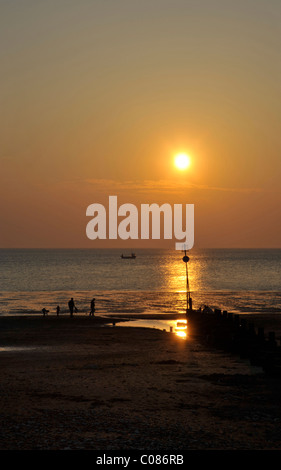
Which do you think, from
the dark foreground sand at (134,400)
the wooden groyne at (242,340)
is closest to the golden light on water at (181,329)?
the wooden groyne at (242,340)

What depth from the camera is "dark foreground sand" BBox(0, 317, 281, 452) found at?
1351 cm

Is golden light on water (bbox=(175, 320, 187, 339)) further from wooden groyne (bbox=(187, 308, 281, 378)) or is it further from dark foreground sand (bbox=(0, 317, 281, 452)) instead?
dark foreground sand (bbox=(0, 317, 281, 452))

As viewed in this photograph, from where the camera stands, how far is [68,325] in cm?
4391

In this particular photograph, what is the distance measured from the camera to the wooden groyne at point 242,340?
22375 millimetres

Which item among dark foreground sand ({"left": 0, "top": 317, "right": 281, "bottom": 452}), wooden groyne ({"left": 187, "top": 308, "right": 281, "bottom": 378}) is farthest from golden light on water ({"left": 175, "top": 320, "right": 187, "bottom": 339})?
dark foreground sand ({"left": 0, "top": 317, "right": 281, "bottom": 452})

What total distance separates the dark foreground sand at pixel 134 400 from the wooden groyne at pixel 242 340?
0.58 meters

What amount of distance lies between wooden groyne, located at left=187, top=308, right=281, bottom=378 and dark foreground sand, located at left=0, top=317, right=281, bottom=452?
577mm

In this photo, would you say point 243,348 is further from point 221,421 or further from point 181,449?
point 181,449

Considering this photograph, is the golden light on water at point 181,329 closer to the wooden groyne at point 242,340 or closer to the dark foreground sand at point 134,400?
the wooden groyne at point 242,340

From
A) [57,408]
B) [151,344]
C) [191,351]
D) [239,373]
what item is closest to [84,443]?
[57,408]

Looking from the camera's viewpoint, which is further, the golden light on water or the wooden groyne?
the golden light on water

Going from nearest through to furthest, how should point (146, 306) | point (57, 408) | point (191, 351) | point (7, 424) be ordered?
point (7, 424)
point (57, 408)
point (191, 351)
point (146, 306)

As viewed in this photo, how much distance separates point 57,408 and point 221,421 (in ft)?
15.9

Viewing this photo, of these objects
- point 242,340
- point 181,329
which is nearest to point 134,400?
point 242,340
